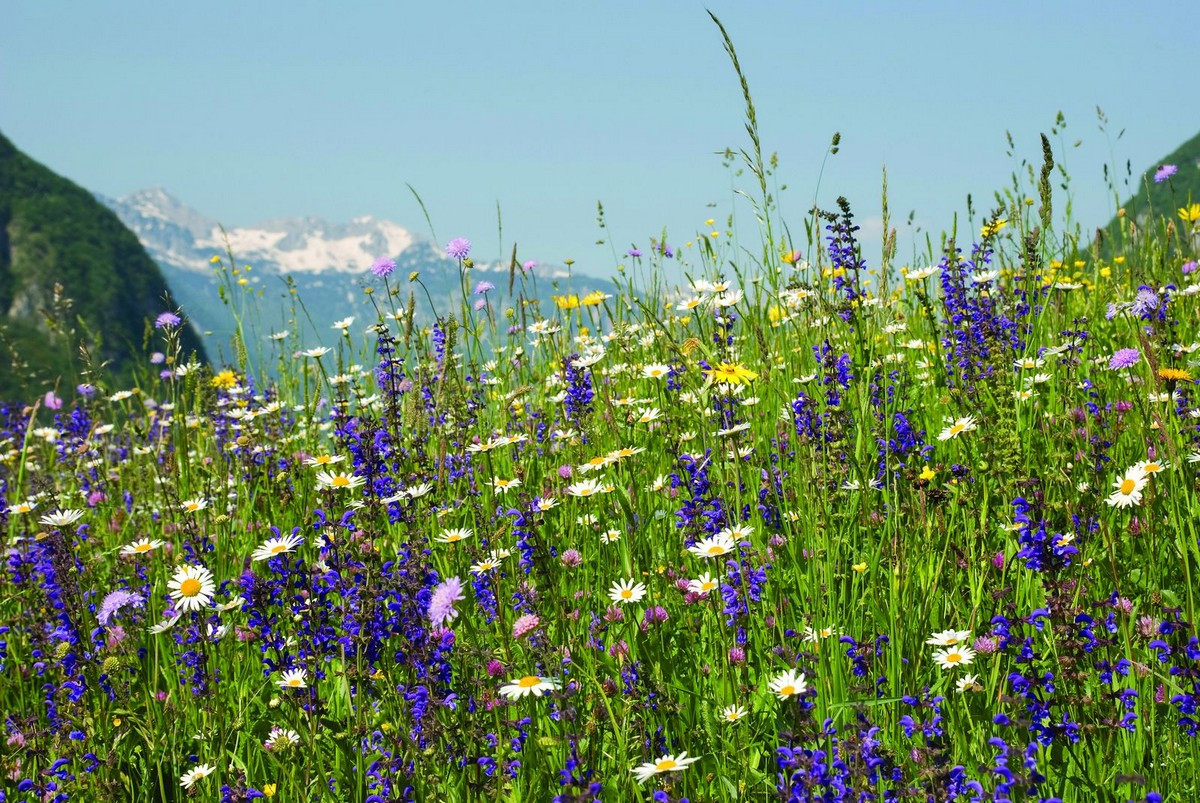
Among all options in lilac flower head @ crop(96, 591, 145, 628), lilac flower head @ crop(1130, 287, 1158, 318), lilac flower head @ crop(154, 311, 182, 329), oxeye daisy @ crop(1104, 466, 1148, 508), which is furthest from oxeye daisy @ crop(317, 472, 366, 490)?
lilac flower head @ crop(1130, 287, 1158, 318)

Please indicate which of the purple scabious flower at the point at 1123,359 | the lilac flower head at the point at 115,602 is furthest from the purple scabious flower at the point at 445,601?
the purple scabious flower at the point at 1123,359

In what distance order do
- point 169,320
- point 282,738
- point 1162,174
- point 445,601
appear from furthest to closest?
point 1162,174 < point 169,320 < point 282,738 < point 445,601

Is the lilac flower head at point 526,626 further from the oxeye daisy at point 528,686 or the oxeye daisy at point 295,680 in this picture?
the oxeye daisy at point 295,680

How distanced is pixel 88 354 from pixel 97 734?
5.89 feet

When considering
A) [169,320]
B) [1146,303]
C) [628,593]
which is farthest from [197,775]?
[1146,303]

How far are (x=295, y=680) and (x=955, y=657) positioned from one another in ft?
5.55

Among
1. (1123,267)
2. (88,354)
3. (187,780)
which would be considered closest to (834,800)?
(187,780)

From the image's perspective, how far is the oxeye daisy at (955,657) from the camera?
82.4 inches

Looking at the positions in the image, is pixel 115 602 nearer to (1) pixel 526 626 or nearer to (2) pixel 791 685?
(1) pixel 526 626

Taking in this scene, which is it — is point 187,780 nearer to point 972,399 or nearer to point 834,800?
point 834,800

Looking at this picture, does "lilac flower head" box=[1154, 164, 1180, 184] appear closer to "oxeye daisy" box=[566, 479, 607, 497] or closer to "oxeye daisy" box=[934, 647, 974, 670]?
"oxeye daisy" box=[566, 479, 607, 497]

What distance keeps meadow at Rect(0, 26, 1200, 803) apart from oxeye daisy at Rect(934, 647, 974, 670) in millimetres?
11

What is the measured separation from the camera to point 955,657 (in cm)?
213

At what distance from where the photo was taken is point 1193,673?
1.99m
